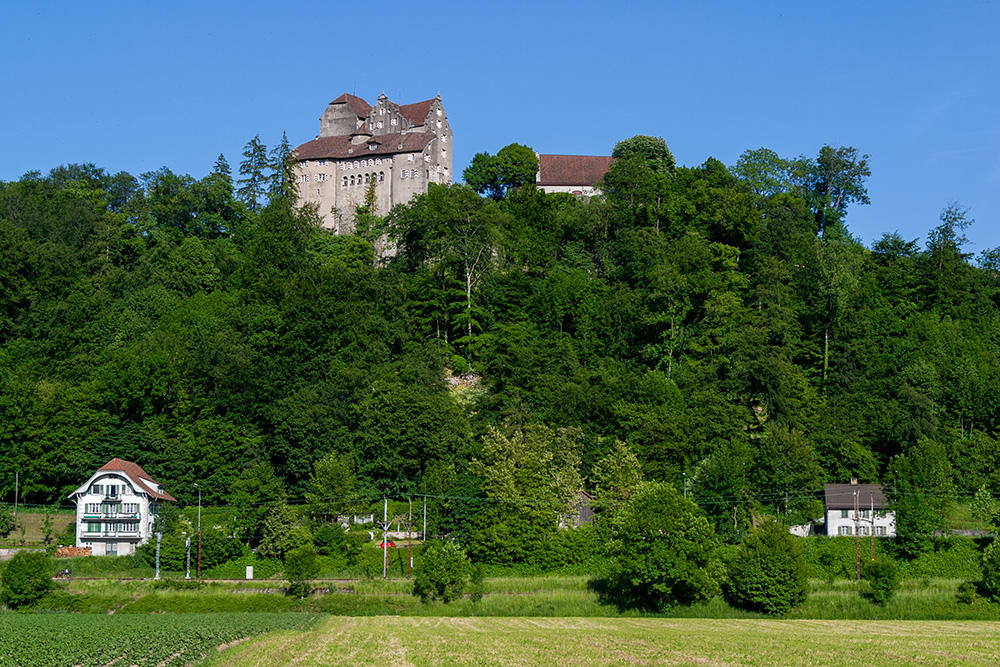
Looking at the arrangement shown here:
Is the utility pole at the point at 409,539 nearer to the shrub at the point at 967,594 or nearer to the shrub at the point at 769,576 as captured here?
the shrub at the point at 769,576

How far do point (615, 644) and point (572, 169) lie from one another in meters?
83.7

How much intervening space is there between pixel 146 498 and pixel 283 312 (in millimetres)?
19122

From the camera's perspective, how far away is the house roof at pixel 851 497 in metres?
72.1

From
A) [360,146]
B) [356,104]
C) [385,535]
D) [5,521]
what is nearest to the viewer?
[385,535]

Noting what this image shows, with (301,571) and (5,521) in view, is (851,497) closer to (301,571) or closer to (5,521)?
(301,571)

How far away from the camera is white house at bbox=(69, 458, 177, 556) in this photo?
7188 centimetres

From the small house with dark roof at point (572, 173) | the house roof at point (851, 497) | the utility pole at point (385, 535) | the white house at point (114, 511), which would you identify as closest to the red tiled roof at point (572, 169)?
the small house with dark roof at point (572, 173)

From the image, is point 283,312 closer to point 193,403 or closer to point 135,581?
point 193,403

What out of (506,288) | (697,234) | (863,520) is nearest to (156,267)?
(506,288)

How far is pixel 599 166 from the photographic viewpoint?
123 meters

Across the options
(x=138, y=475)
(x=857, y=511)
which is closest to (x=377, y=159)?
(x=138, y=475)

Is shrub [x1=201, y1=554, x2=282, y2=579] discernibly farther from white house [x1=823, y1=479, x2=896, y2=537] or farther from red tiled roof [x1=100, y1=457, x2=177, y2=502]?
white house [x1=823, y1=479, x2=896, y2=537]

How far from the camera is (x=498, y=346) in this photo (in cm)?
8581

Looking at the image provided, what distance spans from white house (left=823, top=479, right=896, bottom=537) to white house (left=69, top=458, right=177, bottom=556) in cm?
4340
